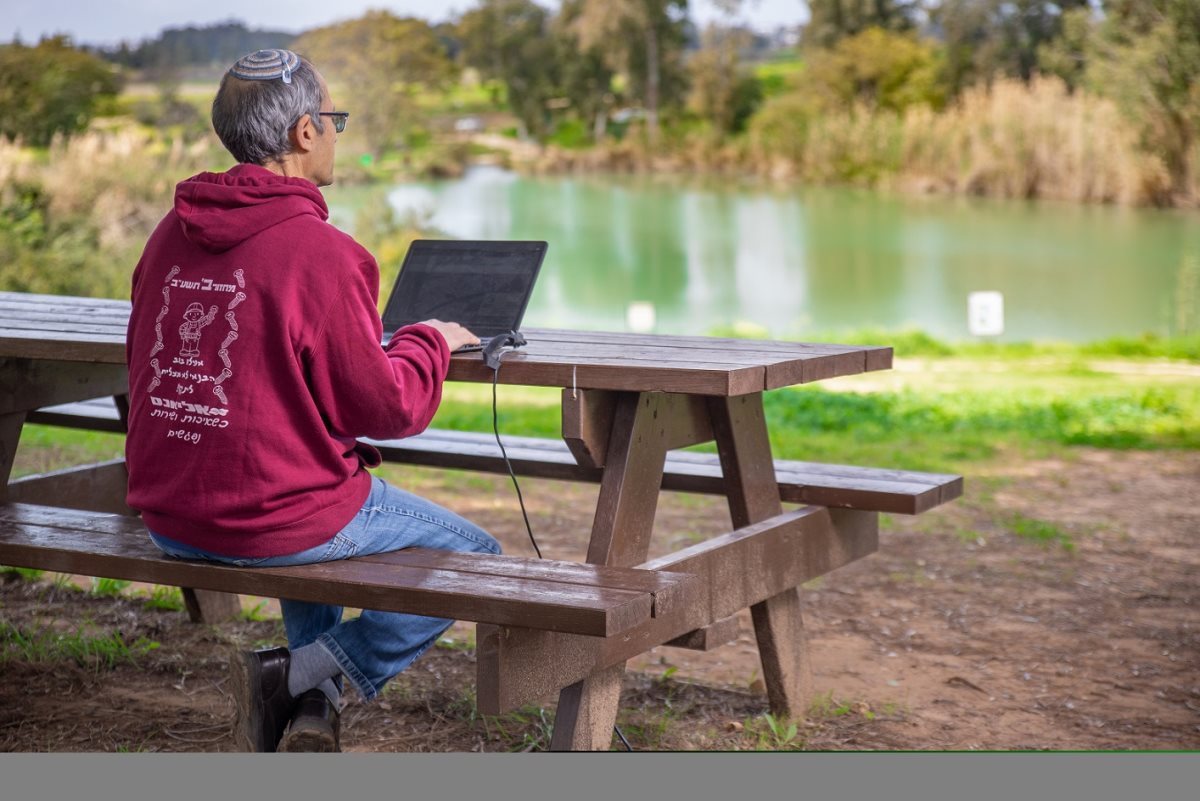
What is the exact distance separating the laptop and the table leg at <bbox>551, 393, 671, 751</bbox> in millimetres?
300

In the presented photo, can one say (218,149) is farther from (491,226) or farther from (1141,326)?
(1141,326)

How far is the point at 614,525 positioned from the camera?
2742mm

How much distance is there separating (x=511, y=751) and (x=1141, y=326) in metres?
10.6

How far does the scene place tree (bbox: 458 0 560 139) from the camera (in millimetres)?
15422

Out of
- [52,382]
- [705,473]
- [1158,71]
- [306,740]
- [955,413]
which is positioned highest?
[1158,71]

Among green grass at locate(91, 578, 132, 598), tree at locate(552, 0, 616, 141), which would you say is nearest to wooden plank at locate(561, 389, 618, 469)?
green grass at locate(91, 578, 132, 598)

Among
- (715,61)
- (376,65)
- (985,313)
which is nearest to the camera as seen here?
(985,313)

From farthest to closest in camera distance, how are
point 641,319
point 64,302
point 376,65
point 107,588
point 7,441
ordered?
point 376,65 → point 641,319 → point 107,588 → point 64,302 → point 7,441

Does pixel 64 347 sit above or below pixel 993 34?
below

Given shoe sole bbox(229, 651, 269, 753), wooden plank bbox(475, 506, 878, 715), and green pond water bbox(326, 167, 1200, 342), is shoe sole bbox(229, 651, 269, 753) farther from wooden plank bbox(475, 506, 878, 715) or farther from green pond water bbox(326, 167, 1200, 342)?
green pond water bbox(326, 167, 1200, 342)

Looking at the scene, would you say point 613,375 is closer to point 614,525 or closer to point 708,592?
point 614,525

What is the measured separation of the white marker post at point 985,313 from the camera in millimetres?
12008

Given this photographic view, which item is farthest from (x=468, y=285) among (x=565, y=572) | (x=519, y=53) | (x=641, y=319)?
(x=519, y=53)

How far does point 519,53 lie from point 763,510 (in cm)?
1323
